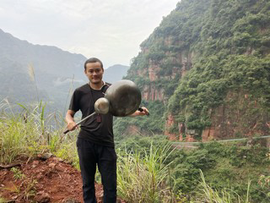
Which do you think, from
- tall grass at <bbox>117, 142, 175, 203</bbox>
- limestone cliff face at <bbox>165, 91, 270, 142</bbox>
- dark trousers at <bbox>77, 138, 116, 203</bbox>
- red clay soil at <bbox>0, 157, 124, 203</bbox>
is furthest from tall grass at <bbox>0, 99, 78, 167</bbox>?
limestone cliff face at <bbox>165, 91, 270, 142</bbox>

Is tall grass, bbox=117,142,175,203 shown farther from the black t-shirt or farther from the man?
the black t-shirt

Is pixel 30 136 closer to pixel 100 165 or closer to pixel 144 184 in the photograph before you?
pixel 100 165

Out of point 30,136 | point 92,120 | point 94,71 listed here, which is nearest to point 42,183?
point 30,136

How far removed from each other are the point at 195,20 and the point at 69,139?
50.6 meters

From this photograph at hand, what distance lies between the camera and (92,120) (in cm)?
147

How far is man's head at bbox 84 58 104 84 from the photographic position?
1.43 metres

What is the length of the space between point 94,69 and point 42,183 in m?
1.17

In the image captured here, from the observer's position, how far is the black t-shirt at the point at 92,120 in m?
1.45

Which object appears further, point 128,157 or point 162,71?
point 162,71

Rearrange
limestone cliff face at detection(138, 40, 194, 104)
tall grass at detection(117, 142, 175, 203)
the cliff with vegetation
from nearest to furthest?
1. tall grass at detection(117, 142, 175, 203)
2. the cliff with vegetation
3. limestone cliff face at detection(138, 40, 194, 104)

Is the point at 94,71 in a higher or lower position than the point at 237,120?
higher

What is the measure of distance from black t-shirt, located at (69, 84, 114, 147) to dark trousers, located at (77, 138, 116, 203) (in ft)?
0.16

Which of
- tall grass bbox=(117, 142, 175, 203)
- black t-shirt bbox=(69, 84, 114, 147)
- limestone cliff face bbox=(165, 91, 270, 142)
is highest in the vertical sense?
black t-shirt bbox=(69, 84, 114, 147)

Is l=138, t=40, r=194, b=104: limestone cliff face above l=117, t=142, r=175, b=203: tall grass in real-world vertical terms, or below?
above
